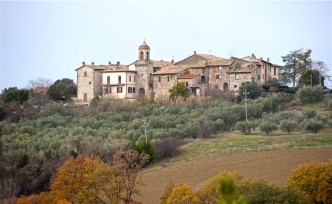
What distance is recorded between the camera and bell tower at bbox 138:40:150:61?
208 ft

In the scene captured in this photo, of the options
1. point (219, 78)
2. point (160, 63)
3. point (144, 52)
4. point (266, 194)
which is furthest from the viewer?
point (160, 63)

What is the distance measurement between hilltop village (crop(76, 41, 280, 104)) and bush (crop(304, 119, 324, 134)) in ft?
45.7

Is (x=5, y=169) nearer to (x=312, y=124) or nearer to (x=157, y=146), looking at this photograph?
(x=157, y=146)

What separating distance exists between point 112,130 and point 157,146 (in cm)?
878

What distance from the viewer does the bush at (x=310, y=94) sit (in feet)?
187

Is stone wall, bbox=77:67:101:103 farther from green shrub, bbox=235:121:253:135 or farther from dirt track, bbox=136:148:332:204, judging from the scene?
dirt track, bbox=136:148:332:204

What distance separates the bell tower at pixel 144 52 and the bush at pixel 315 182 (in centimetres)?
3687

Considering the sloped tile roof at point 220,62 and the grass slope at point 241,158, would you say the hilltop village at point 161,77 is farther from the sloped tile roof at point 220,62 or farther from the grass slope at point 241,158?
the grass slope at point 241,158

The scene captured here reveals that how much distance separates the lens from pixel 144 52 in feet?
210

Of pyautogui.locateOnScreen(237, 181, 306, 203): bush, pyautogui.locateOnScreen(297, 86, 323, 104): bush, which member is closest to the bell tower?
pyautogui.locateOnScreen(297, 86, 323, 104): bush

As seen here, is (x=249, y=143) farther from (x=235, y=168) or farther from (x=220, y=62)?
(x=220, y=62)

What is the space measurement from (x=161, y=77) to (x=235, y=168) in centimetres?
2611

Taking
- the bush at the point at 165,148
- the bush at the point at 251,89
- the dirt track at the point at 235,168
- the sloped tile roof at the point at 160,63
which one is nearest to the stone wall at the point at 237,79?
the bush at the point at 251,89

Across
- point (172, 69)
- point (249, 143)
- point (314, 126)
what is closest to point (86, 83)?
point (172, 69)
